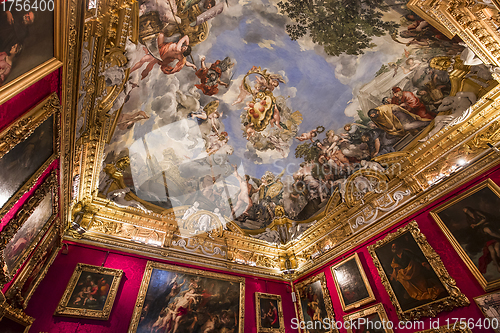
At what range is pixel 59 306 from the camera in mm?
7195

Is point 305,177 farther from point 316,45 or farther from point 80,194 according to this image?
point 80,194

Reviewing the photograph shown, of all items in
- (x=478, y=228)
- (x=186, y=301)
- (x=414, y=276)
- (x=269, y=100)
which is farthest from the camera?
(x=269, y=100)

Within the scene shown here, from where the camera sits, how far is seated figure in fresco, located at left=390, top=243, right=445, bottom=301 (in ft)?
22.6

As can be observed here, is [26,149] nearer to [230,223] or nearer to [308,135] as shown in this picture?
[230,223]

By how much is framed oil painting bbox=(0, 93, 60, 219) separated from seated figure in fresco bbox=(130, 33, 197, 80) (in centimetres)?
394

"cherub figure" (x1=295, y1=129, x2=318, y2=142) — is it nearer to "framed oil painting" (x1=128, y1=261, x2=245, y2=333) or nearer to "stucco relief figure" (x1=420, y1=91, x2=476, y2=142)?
"stucco relief figure" (x1=420, y1=91, x2=476, y2=142)

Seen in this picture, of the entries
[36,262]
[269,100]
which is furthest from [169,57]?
[36,262]

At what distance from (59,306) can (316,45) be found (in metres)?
12.3

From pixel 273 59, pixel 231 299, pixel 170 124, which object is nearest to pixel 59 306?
pixel 231 299

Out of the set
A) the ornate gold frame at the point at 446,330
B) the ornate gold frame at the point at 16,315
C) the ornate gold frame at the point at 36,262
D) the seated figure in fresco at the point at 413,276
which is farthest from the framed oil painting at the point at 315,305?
the ornate gold frame at the point at 36,262

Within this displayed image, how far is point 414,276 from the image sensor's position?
289 inches

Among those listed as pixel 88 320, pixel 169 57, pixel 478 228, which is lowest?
pixel 88 320

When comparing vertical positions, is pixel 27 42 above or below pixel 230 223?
below

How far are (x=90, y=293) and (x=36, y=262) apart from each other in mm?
2252
